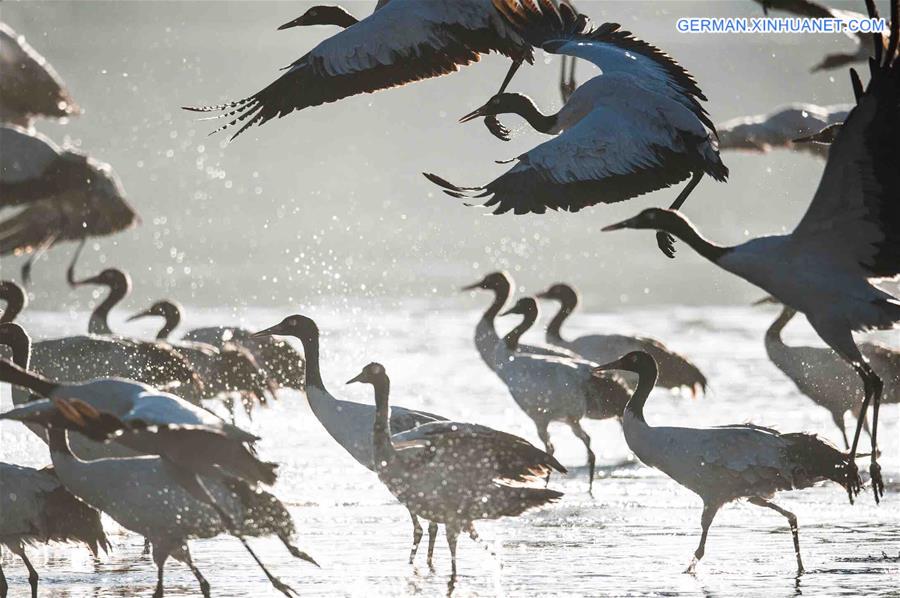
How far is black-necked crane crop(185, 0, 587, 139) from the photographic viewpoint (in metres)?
7.91

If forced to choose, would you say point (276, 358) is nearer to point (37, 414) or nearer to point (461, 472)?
point (461, 472)

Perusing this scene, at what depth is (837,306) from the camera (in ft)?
23.2

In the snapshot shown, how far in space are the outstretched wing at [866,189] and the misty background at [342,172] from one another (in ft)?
51.4

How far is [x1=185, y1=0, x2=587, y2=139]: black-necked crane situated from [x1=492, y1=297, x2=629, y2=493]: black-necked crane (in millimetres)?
3566

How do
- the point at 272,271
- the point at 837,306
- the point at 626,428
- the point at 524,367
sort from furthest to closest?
1. the point at 272,271
2. the point at 524,367
3. the point at 626,428
4. the point at 837,306

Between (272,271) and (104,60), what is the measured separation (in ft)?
53.8

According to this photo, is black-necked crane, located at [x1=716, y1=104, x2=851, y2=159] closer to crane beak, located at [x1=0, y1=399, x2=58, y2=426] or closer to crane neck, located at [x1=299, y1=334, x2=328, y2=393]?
crane neck, located at [x1=299, y1=334, x2=328, y2=393]

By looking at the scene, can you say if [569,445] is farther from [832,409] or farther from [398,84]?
[398,84]

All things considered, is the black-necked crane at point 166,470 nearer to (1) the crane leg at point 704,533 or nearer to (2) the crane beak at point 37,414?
(2) the crane beak at point 37,414

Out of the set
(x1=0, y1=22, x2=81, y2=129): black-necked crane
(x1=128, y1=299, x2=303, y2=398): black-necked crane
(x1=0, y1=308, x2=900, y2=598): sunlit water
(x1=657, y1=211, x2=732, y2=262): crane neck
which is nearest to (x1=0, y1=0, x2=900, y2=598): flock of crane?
(x1=657, y1=211, x2=732, y2=262): crane neck

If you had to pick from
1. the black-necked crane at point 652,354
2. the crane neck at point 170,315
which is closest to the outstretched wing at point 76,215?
the crane neck at point 170,315

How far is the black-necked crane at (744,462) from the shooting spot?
7.99m

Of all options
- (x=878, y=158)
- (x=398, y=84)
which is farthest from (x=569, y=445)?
(x=878, y=158)

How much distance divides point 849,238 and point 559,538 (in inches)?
108
